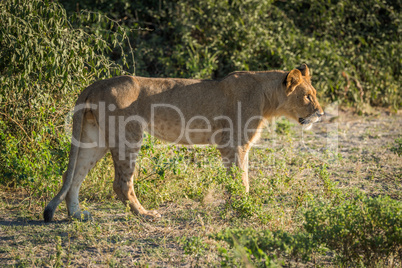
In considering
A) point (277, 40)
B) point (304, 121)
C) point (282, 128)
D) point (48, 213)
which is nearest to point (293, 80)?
point (304, 121)

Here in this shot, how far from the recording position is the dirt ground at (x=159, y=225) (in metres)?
3.84

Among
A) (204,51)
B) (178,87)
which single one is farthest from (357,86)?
(178,87)

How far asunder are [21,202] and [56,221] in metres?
0.67

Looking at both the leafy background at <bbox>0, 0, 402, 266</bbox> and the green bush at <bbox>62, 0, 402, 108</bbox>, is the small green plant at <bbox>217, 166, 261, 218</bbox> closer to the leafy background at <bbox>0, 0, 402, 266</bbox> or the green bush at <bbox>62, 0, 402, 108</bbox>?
the leafy background at <bbox>0, 0, 402, 266</bbox>

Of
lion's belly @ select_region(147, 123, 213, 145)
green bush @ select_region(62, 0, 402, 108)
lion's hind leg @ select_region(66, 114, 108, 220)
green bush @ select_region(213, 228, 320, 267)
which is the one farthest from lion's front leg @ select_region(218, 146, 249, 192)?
green bush @ select_region(62, 0, 402, 108)

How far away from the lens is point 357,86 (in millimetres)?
10469

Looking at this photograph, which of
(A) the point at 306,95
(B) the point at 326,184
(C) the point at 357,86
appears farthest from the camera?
(C) the point at 357,86

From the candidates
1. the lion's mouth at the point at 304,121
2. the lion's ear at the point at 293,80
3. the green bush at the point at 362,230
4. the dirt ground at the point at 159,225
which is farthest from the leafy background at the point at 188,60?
the lion's ear at the point at 293,80

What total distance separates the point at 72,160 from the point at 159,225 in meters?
1.07

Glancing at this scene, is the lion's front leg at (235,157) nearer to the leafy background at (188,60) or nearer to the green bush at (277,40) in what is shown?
the leafy background at (188,60)

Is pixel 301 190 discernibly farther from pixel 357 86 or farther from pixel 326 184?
pixel 357 86

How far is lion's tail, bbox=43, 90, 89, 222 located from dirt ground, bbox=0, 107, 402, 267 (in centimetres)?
17

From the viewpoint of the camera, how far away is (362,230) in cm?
360

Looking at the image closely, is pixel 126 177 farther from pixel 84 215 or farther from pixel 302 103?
pixel 302 103
